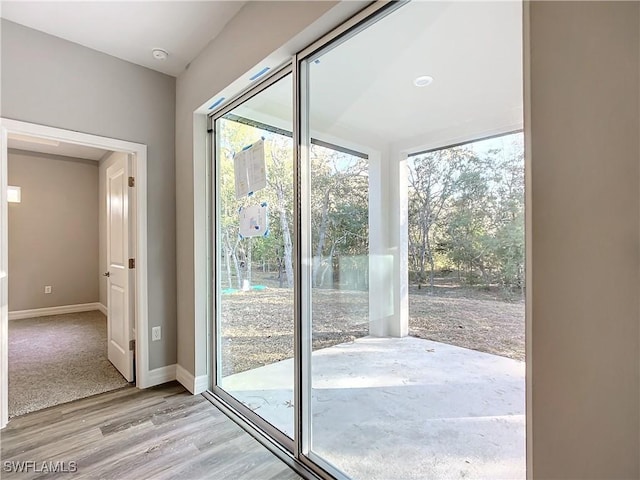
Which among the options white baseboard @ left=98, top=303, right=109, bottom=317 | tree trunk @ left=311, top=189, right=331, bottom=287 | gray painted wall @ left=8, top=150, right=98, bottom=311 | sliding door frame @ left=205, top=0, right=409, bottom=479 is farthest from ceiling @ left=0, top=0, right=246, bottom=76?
white baseboard @ left=98, top=303, right=109, bottom=317

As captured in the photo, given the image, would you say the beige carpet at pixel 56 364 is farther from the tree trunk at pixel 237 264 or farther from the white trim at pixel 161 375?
the tree trunk at pixel 237 264

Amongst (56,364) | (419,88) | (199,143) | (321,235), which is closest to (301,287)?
(321,235)

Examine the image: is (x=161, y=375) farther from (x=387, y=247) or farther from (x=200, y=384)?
(x=387, y=247)

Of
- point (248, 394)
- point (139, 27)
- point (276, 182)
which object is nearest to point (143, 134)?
point (139, 27)

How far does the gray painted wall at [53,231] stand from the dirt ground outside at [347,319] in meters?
4.59

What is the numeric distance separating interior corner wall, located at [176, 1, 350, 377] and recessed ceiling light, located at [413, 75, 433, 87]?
2.80ft

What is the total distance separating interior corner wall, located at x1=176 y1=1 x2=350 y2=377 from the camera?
1.91 m

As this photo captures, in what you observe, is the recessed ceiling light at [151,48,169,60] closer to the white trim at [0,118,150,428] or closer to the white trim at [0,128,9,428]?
the white trim at [0,118,150,428]

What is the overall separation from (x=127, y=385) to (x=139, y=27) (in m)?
2.79

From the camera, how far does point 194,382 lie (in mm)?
2512

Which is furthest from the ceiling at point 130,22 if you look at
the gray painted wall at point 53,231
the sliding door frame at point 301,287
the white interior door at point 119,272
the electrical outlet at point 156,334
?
the gray painted wall at point 53,231

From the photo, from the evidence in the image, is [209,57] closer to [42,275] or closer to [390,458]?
[390,458]

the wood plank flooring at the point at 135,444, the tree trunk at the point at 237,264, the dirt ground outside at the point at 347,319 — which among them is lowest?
the wood plank flooring at the point at 135,444

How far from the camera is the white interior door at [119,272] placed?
8.95ft
